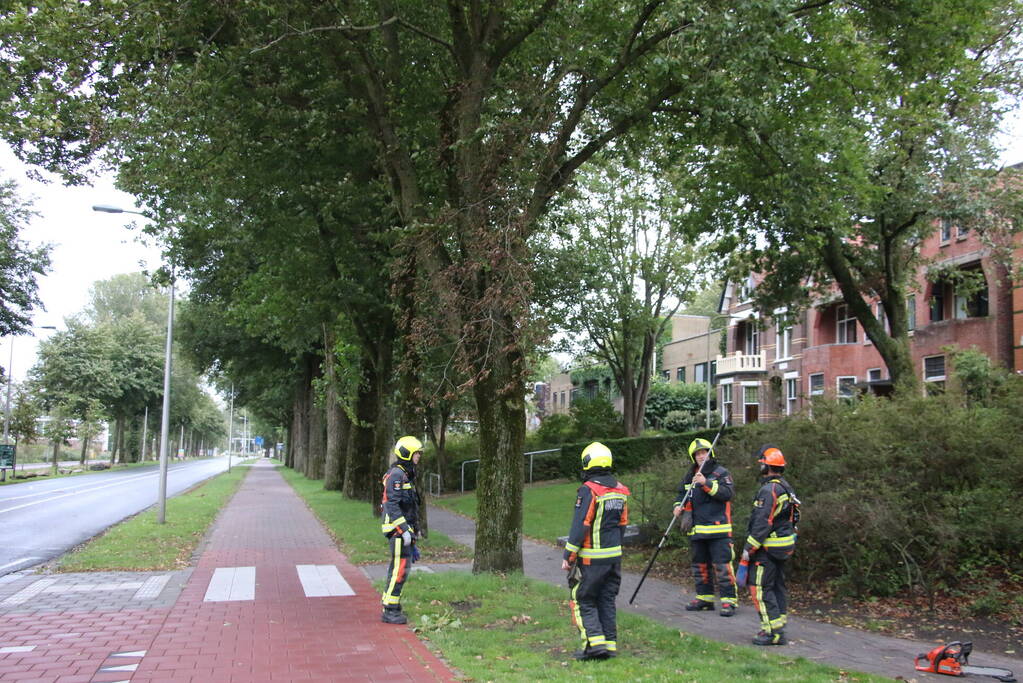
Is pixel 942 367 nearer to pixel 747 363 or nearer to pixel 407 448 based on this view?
pixel 747 363

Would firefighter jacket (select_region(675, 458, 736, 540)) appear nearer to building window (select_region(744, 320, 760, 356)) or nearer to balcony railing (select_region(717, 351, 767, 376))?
balcony railing (select_region(717, 351, 767, 376))

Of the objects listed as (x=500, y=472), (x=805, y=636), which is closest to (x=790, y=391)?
(x=500, y=472)

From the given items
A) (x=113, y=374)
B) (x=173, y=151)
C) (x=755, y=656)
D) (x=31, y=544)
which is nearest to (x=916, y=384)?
(x=755, y=656)

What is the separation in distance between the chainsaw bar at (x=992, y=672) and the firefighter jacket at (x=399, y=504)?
485 cm

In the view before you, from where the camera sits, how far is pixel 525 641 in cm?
709

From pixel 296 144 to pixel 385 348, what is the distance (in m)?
5.91

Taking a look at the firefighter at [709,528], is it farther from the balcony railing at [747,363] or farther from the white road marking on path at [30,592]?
the balcony railing at [747,363]

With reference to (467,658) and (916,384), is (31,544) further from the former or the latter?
(916,384)

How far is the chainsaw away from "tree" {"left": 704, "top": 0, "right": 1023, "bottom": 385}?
6.63m

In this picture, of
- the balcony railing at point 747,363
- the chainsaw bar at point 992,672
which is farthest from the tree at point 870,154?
the balcony railing at point 747,363

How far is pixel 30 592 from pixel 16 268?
30.6 meters

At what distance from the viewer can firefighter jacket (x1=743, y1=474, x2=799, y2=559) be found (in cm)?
728

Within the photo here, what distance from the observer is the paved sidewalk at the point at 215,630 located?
6.13 meters

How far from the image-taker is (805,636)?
7477mm
